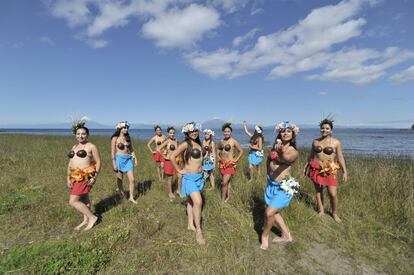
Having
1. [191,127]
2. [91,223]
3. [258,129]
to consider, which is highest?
[191,127]

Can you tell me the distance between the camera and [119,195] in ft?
29.3

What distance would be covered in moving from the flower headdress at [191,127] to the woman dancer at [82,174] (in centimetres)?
208

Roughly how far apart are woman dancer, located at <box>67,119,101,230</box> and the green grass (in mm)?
458

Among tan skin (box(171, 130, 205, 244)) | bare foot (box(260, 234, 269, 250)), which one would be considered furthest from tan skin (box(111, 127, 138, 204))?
bare foot (box(260, 234, 269, 250))

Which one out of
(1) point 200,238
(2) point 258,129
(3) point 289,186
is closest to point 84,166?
(1) point 200,238

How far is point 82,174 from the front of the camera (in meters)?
6.17

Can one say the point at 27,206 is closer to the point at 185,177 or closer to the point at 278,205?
the point at 185,177

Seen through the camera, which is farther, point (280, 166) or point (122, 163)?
point (122, 163)

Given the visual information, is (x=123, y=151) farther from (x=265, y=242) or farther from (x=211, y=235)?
(x=265, y=242)

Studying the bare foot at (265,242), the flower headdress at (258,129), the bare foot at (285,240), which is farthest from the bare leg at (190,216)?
the flower headdress at (258,129)

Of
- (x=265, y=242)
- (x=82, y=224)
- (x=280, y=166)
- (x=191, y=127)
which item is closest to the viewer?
(x=280, y=166)

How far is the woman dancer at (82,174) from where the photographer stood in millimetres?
6168

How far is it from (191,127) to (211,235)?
2.18 metres

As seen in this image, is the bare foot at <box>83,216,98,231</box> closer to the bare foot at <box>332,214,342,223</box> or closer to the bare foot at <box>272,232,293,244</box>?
the bare foot at <box>272,232,293,244</box>
